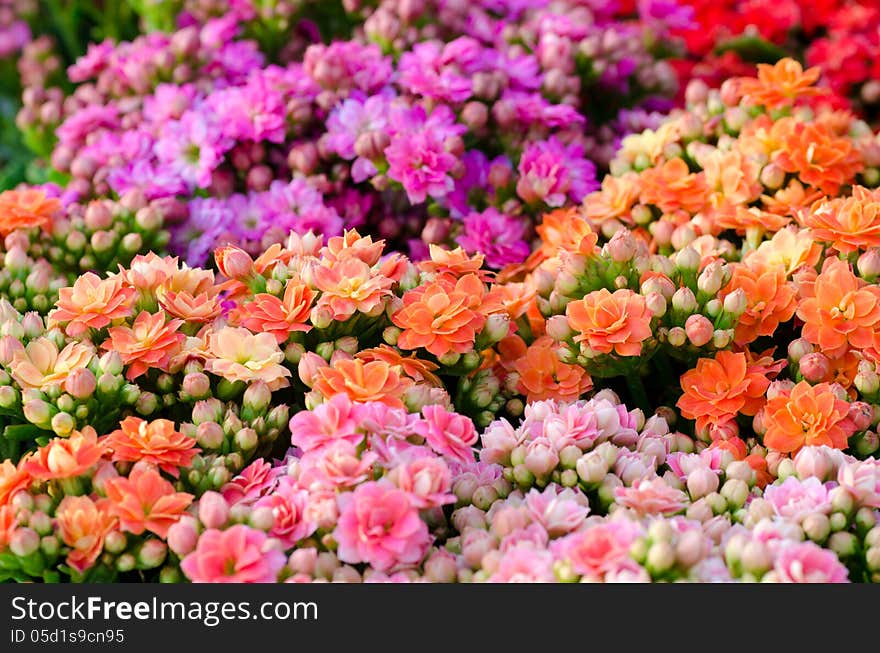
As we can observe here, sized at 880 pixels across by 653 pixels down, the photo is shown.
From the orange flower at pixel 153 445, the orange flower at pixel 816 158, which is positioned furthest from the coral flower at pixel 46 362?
the orange flower at pixel 816 158

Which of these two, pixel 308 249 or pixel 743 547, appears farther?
pixel 308 249

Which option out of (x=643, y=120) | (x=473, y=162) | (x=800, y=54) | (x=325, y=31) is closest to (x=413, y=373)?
(x=473, y=162)

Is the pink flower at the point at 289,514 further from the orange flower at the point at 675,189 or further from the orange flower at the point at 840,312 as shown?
the orange flower at the point at 675,189

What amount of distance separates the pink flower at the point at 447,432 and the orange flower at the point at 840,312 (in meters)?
0.60

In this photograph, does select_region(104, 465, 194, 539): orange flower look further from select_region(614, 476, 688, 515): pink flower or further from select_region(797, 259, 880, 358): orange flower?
select_region(797, 259, 880, 358): orange flower

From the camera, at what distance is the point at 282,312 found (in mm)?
1643

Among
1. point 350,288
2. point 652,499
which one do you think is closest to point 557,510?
point 652,499

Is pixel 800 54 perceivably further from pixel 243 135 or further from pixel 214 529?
pixel 214 529

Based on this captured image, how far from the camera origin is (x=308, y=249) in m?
1.84

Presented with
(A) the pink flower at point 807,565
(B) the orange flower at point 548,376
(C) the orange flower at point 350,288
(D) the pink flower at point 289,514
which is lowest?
(B) the orange flower at point 548,376

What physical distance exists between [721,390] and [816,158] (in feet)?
2.18

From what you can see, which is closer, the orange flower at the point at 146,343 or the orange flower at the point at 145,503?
the orange flower at the point at 145,503

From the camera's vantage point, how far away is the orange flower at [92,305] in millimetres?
1630
